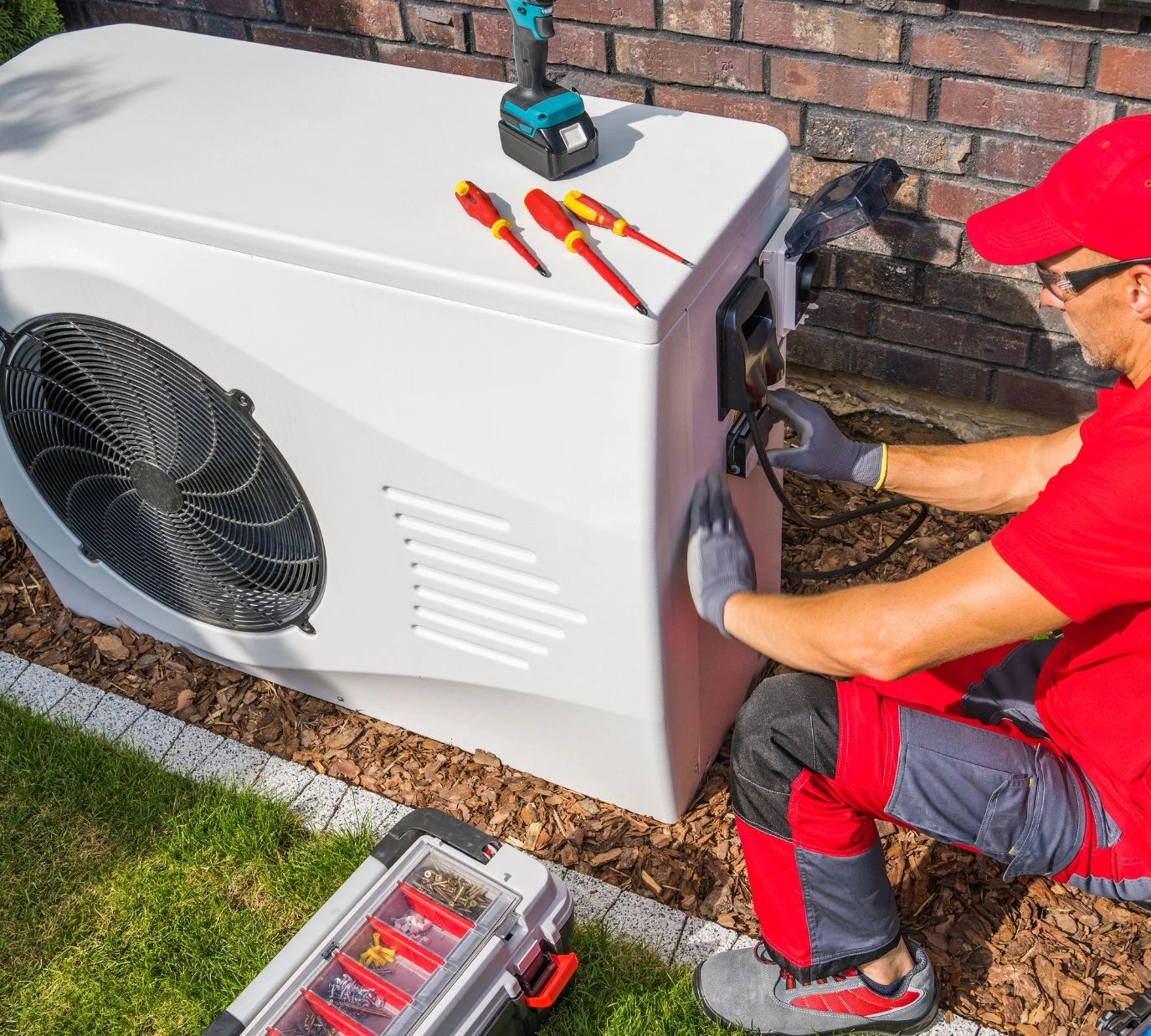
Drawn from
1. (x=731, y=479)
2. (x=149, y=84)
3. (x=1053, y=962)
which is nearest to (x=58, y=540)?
(x=149, y=84)

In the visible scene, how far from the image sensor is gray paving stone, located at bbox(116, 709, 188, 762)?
7.79ft

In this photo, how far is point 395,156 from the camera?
6.00 ft

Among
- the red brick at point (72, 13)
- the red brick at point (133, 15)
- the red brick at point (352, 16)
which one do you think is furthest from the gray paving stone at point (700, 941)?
the red brick at point (72, 13)

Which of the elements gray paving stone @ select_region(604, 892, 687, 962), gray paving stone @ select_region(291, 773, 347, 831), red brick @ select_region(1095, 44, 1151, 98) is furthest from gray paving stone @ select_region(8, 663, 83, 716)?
red brick @ select_region(1095, 44, 1151, 98)

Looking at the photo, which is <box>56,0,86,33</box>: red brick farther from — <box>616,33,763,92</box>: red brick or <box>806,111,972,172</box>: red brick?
<box>806,111,972,172</box>: red brick

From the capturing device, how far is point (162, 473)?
2066mm

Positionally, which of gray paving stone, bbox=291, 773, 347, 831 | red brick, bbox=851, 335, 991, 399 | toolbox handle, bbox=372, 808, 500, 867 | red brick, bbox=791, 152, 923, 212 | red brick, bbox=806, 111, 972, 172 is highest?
red brick, bbox=806, 111, 972, 172

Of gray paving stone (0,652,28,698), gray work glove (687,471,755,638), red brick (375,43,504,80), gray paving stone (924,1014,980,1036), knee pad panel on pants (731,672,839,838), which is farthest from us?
red brick (375,43,504,80)

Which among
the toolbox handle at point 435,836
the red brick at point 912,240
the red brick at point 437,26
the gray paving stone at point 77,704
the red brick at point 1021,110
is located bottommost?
the gray paving stone at point 77,704

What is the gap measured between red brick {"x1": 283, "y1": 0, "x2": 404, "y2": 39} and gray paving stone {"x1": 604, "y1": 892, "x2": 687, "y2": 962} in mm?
2022

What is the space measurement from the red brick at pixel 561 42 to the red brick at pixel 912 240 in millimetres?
691

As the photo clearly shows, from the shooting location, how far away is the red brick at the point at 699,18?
242cm

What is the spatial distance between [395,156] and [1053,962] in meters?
1.64

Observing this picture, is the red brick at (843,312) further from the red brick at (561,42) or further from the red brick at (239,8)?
the red brick at (239,8)
